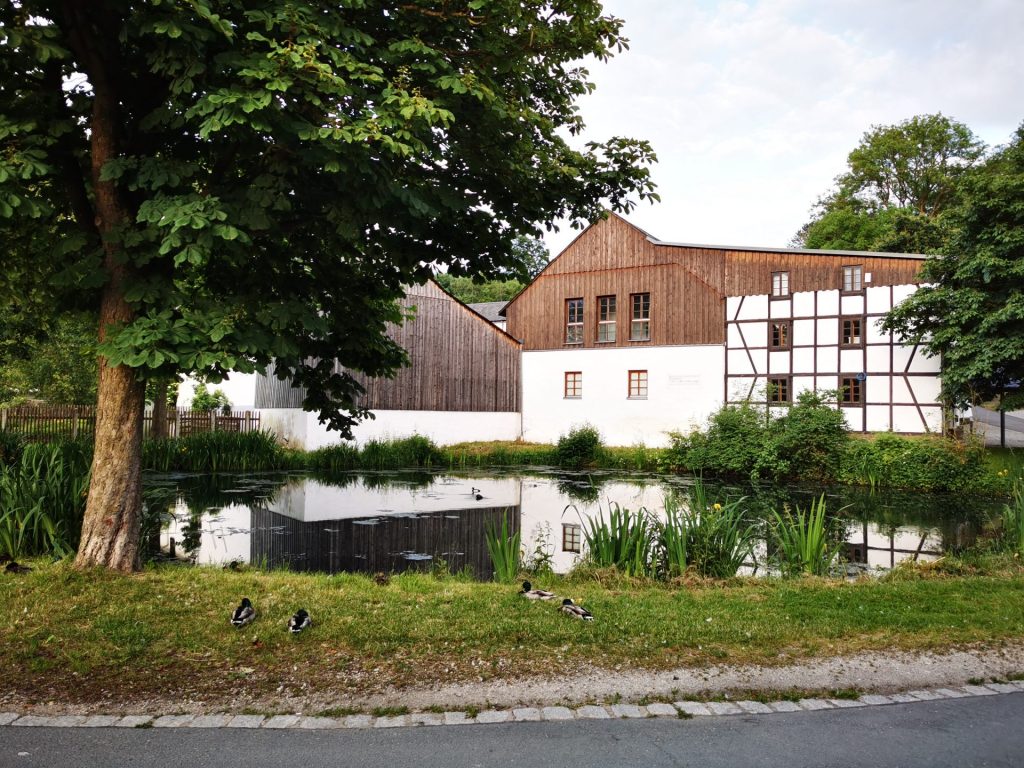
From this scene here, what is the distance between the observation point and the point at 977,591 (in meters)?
6.75

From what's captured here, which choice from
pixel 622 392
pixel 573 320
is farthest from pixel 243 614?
pixel 573 320

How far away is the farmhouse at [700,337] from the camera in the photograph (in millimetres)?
25562

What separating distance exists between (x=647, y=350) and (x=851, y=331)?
770 cm

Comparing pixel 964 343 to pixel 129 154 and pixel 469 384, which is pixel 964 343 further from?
pixel 129 154

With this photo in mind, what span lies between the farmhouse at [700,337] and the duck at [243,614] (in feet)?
70.7

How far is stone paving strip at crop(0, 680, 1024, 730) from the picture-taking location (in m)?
3.89

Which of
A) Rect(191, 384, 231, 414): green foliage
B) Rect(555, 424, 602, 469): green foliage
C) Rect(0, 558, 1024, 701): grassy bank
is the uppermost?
Rect(191, 384, 231, 414): green foliage

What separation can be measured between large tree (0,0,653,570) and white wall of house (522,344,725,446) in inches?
865

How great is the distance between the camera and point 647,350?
99.9ft

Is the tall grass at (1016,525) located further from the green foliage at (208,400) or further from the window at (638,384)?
the green foliage at (208,400)

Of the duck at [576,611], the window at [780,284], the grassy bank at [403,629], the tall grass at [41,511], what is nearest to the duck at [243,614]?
the grassy bank at [403,629]

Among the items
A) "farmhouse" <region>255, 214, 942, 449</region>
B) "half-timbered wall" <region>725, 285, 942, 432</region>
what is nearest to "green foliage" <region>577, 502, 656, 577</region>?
"farmhouse" <region>255, 214, 942, 449</region>

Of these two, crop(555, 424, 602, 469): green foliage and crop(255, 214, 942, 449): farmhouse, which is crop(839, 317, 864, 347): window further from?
crop(555, 424, 602, 469): green foliage

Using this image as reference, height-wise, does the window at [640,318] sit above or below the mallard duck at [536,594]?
above
